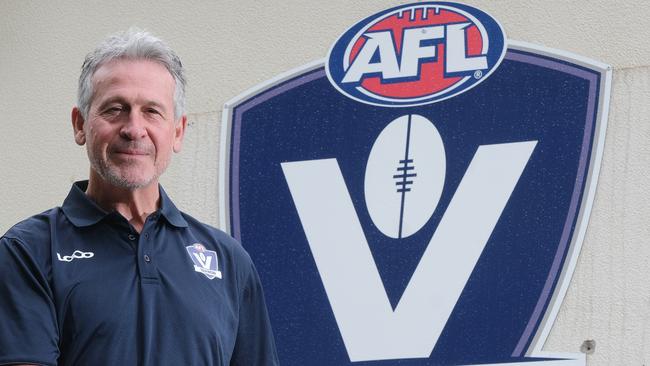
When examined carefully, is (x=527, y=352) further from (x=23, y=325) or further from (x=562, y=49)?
(x=23, y=325)

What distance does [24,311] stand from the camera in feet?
6.08

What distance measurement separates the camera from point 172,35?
14.5ft

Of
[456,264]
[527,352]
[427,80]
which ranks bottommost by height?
[527,352]

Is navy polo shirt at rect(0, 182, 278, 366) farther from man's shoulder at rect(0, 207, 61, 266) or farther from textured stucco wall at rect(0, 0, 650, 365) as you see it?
textured stucco wall at rect(0, 0, 650, 365)

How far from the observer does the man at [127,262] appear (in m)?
1.87

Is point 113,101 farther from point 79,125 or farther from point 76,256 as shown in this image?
point 76,256

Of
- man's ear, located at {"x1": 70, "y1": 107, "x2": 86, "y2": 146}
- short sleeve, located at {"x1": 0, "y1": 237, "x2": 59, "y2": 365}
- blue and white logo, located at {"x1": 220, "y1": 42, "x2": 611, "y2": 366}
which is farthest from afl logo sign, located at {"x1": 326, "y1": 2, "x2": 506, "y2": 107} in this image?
short sleeve, located at {"x1": 0, "y1": 237, "x2": 59, "y2": 365}

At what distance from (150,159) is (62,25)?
276cm

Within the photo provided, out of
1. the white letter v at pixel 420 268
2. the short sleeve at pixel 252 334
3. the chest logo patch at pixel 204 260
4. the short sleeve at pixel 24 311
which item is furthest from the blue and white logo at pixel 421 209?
the short sleeve at pixel 24 311

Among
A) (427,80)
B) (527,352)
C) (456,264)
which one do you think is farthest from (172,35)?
(527,352)

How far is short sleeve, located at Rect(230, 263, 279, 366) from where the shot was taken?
212 centimetres

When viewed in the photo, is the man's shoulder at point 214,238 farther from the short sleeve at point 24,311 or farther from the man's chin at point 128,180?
the short sleeve at point 24,311

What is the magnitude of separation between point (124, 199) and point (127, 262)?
15cm

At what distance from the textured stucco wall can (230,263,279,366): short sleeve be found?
5.59 feet
